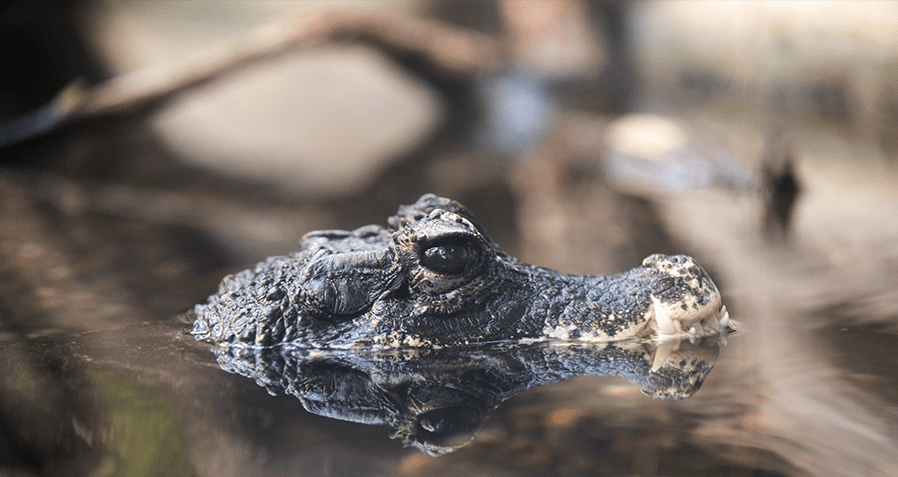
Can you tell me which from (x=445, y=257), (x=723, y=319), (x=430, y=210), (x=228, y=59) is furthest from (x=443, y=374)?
(x=228, y=59)

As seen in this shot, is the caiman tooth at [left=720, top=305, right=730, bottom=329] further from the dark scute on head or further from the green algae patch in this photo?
the green algae patch

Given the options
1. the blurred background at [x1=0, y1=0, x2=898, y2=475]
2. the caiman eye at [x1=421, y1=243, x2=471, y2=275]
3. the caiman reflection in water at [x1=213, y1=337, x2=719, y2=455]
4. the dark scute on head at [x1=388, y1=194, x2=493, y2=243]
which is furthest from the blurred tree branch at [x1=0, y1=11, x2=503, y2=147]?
the caiman eye at [x1=421, y1=243, x2=471, y2=275]

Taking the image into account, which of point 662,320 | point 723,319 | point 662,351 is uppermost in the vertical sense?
point 723,319

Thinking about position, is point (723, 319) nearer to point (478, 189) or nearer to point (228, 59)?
point (478, 189)

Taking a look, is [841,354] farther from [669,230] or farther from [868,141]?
[868,141]

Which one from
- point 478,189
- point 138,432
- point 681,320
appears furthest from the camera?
point 478,189

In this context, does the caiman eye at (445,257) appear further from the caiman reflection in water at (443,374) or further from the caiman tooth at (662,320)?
the caiman tooth at (662,320)
